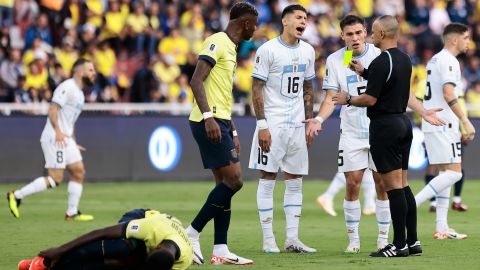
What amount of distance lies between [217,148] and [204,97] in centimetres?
51

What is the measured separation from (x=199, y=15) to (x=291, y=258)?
50.8ft

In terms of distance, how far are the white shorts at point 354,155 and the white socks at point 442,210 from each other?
6.00 ft

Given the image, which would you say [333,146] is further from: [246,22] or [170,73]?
[246,22]

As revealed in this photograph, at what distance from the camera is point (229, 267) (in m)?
10.5

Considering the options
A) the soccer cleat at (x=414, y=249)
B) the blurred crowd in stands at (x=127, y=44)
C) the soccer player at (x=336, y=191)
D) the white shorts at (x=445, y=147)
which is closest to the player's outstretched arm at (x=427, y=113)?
the soccer cleat at (x=414, y=249)

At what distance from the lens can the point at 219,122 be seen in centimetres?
1095

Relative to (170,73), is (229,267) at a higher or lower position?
lower

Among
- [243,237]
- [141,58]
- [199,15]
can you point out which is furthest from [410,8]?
[243,237]

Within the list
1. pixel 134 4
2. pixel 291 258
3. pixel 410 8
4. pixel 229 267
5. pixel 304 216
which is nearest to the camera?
pixel 229 267

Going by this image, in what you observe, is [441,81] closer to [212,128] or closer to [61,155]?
[212,128]

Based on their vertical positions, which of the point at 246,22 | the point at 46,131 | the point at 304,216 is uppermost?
the point at 246,22

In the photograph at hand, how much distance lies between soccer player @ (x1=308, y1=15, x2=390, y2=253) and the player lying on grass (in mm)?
3102

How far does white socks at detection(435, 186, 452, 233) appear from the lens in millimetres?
13445

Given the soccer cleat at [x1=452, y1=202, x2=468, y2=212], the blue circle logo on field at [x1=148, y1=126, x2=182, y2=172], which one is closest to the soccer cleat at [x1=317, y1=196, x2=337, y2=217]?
the soccer cleat at [x1=452, y1=202, x2=468, y2=212]
